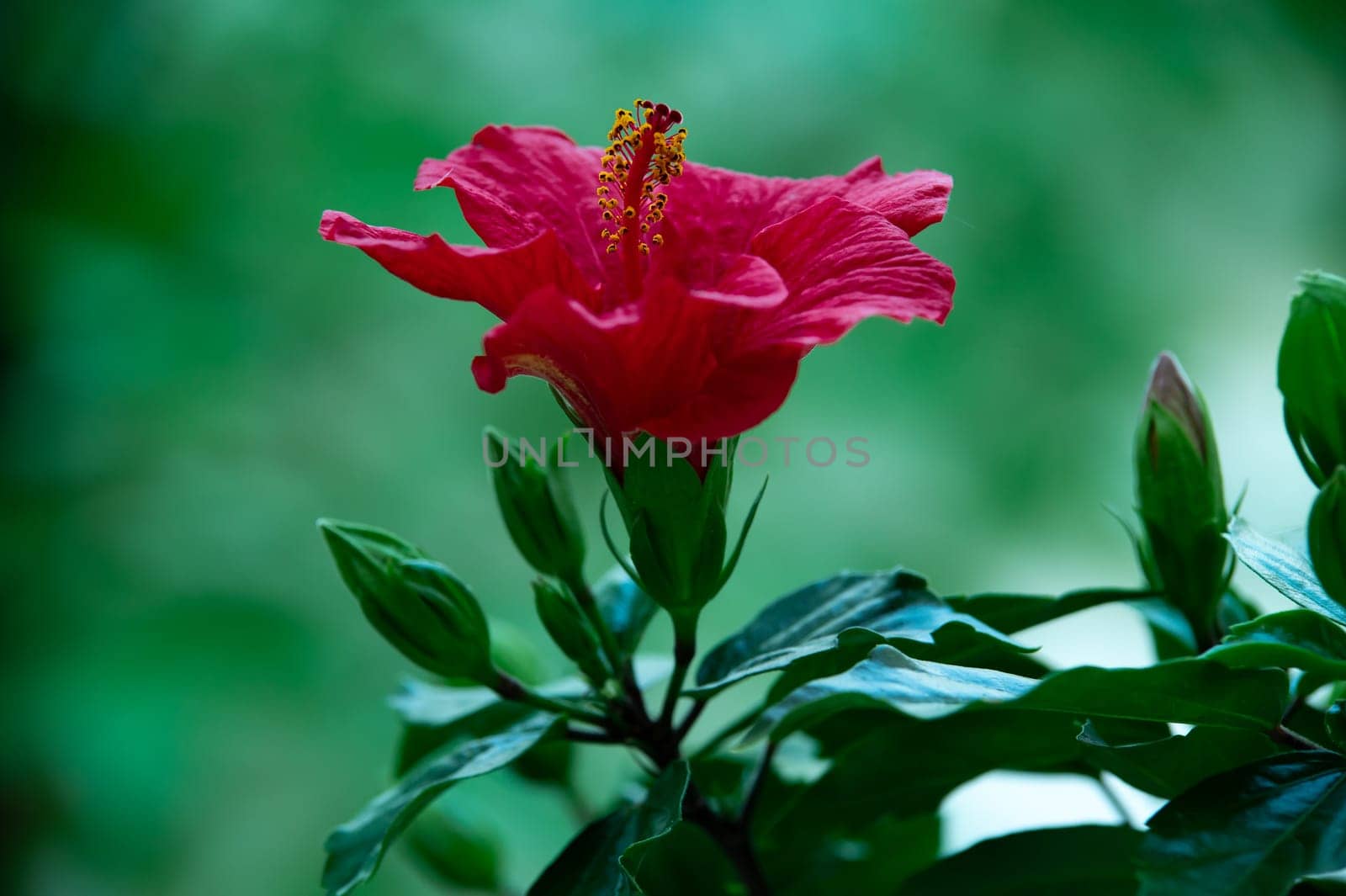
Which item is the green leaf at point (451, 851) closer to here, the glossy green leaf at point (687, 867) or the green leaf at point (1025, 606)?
the glossy green leaf at point (687, 867)

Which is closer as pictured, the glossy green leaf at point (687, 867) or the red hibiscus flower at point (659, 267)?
the red hibiscus flower at point (659, 267)

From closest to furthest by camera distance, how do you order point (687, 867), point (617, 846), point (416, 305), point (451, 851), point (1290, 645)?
point (1290, 645) → point (617, 846) → point (687, 867) → point (451, 851) → point (416, 305)

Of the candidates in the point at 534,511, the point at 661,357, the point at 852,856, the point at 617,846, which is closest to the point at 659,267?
the point at 661,357

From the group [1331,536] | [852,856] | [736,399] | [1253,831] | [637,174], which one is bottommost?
[852,856]

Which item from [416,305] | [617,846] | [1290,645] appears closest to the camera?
[1290,645]

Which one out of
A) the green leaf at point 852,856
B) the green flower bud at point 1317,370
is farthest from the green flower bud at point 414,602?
the green flower bud at point 1317,370

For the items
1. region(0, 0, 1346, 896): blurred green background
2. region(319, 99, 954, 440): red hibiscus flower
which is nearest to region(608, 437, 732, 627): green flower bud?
region(319, 99, 954, 440): red hibiscus flower

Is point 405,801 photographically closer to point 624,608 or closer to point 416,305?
point 624,608

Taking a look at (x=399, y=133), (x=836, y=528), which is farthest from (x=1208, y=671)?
(x=399, y=133)
